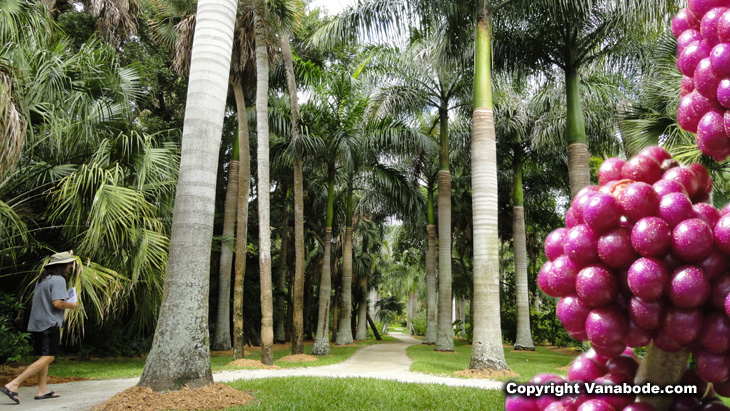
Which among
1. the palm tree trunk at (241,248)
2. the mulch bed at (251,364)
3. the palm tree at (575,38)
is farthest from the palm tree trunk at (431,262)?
the mulch bed at (251,364)

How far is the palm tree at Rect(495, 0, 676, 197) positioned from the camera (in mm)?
10180

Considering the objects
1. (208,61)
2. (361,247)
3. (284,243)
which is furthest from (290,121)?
(361,247)

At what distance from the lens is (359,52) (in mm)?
20141

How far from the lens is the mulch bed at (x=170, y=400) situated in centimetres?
531

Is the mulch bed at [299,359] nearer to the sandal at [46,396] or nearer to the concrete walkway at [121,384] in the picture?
the concrete walkway at [121,384]

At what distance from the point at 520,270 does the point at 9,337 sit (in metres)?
17.2

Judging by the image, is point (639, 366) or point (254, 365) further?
point (254, 365)

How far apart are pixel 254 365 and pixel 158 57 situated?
12.8 m

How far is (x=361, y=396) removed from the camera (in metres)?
6.80

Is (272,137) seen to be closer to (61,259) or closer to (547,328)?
(61,259)

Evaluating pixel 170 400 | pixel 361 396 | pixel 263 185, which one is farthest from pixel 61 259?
pixel 263 185

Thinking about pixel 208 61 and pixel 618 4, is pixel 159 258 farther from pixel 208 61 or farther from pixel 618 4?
pixel 618 4

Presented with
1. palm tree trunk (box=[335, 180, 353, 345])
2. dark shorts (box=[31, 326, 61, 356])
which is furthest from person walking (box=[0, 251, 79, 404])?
palm tree trunk (box=[335, 180, 353, 345])

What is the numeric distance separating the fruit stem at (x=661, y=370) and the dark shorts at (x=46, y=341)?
24.2ft
